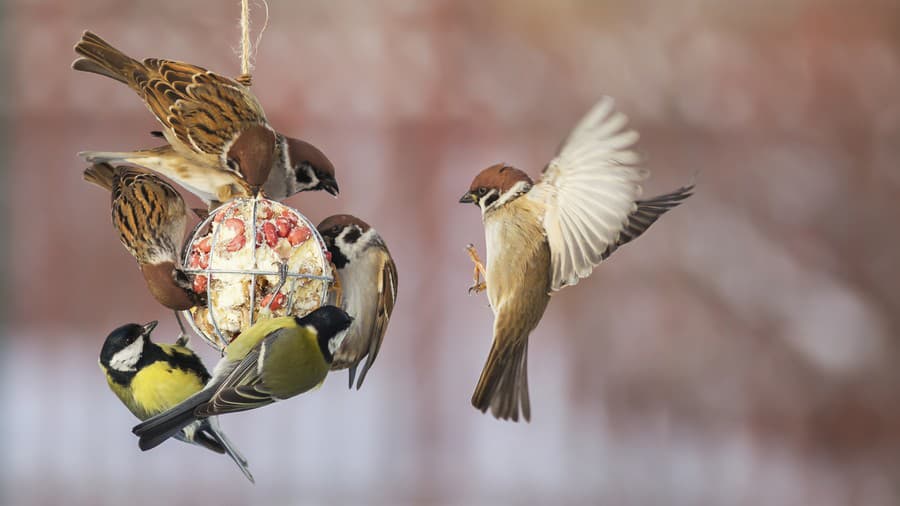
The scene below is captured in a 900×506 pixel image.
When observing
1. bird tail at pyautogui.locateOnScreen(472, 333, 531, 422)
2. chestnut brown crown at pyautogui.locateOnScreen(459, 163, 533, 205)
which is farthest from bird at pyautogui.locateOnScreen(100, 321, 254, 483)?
chestnut brown crown at pyautogui.locateOnScreen(459, 163, 533, 205)

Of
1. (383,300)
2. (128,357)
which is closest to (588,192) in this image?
(383,300)

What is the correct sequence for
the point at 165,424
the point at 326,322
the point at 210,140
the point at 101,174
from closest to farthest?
the point at 165,424, the point at 326,322, the point at 210,140, the point at 101,174

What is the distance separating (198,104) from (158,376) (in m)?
0.36

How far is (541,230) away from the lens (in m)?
1.32

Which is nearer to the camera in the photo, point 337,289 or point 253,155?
point 253,155

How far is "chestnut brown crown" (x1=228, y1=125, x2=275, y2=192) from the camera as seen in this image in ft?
4.57

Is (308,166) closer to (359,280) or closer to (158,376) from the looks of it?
(359,280)

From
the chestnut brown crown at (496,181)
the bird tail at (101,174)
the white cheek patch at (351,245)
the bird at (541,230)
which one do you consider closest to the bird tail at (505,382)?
the bird at (541,230)

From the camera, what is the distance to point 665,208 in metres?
1.33

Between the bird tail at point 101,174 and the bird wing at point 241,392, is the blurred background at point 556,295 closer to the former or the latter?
the bird tail at point 101,174

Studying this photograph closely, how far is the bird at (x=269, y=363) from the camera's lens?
130 cm

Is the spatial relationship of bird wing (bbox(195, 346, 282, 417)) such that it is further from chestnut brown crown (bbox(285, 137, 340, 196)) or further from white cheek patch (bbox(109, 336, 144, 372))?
chestnut brown crown (bbox(285, 137, 340, 196))

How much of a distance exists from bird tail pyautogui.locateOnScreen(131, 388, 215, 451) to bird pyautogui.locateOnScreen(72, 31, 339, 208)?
29 cm

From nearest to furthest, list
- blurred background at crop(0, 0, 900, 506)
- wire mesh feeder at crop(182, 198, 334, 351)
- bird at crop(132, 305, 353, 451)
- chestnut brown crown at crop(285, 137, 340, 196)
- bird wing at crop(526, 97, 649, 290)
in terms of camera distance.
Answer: bird wing at crop(526, 97, 649, 290), bird at crop(132, 305, 353, 451), wire mesh feeder at crop(182, 198, 334, 351), chestnut brown crown at crop(285, 137, 340, 196), blurred background at crop(0, 0, 900, 506)
